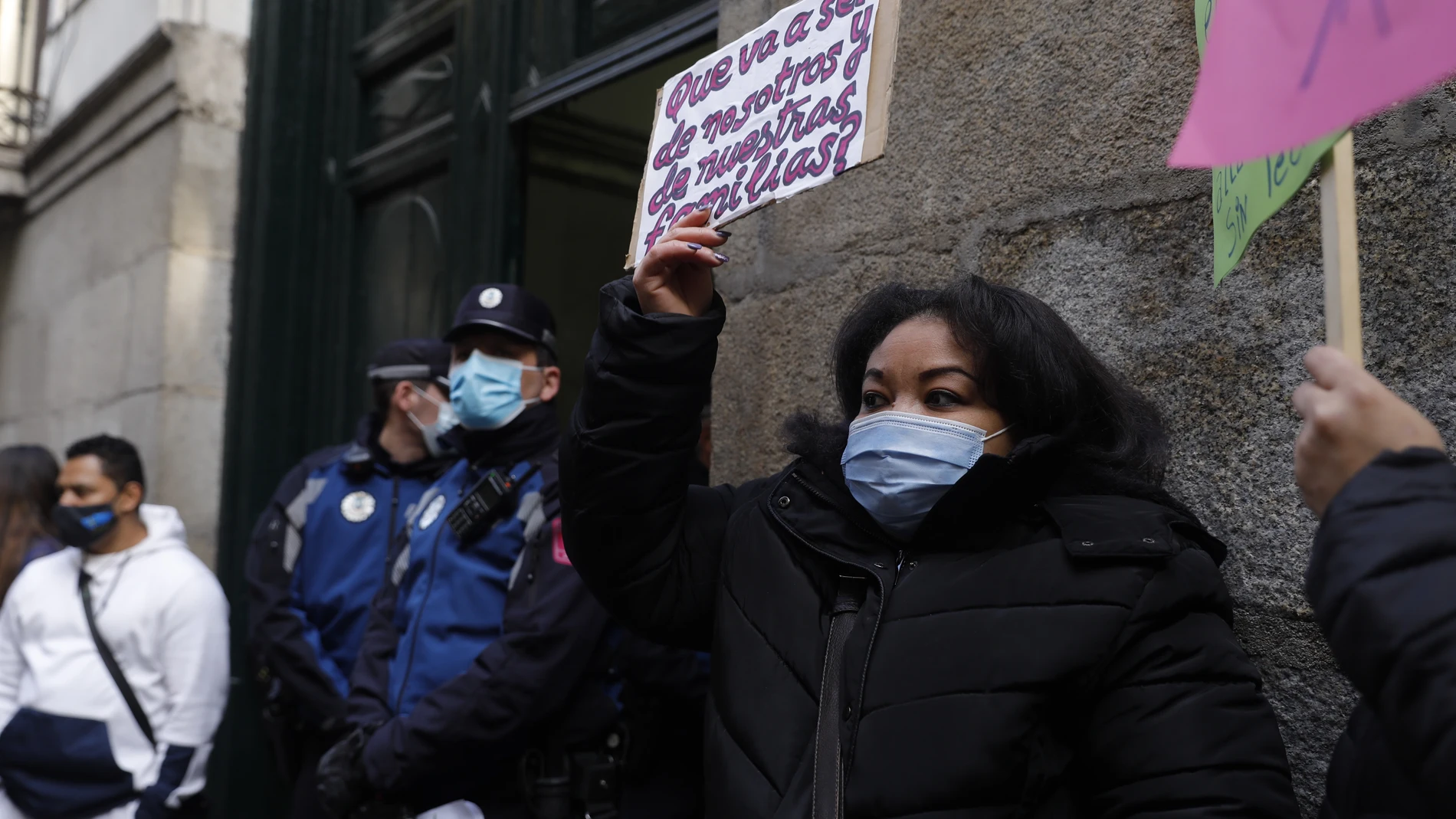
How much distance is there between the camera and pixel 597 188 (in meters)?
5.05

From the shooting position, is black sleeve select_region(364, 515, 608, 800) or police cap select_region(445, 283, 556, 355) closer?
black sleeve select_region(364, 515, 608, 800)

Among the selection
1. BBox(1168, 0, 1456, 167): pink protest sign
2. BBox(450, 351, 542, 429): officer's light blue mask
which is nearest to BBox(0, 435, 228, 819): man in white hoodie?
BBox(450, 351, 542, 429): officer's light blue mask

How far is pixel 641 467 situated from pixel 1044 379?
1.95 ft

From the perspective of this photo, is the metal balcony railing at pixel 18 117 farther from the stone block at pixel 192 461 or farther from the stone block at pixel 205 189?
the stone block at pixel 192 461

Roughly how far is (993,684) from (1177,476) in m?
0.74

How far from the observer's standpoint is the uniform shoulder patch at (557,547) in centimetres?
259

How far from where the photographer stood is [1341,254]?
1060mm

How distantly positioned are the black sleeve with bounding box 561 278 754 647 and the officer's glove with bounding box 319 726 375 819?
1100mm

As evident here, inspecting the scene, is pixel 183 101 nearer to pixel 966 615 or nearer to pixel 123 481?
pixel 123 481

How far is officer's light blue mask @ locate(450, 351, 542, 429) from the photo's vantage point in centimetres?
300

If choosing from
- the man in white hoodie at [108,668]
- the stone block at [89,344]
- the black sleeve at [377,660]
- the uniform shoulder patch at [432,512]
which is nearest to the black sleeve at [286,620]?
the man in white hoodie at [108,668]

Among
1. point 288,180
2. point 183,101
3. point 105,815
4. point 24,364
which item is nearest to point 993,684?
point 105,815

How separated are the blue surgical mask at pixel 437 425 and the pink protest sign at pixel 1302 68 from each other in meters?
2.79

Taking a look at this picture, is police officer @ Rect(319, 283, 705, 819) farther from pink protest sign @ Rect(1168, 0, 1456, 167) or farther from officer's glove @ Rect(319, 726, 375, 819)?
pink protest sign @ Rect(1168, 0, 1456, 167)
